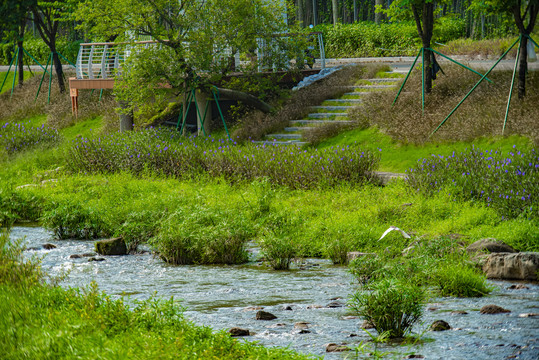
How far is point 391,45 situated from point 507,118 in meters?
14.9

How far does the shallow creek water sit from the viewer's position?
233 inches

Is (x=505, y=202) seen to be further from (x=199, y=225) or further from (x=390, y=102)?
(x=390, y=102)

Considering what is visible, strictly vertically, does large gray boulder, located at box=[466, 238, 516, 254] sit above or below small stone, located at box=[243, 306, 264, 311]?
above

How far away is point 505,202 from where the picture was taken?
10.6 meters

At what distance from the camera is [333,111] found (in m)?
19.9

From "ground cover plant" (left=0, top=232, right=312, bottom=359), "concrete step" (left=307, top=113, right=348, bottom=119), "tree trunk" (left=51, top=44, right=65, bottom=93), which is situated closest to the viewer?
"ground cover plant" (left=0, top=232, right=312, bottom=359)

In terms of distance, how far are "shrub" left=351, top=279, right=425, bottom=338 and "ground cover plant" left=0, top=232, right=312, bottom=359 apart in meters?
1.23

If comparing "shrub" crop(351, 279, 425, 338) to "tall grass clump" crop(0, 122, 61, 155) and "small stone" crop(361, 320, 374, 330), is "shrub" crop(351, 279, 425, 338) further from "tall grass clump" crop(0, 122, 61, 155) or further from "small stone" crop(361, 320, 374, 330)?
"tall grass clump" crop(0, 122, 61, 155)

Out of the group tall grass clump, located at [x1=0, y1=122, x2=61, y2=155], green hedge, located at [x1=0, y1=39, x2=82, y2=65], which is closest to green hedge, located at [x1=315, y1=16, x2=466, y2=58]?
green hedge, located at [x1=0, y1=39, x2=82, y2=65]

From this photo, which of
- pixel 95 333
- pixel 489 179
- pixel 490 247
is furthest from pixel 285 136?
pixel 95 333

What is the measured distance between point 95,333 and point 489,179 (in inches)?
321

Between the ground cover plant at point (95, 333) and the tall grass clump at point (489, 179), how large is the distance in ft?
21.3

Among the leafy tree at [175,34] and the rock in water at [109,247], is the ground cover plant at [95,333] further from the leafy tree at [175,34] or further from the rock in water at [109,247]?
the leafy tree at [175,34]

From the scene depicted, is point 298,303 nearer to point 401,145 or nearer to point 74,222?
point 74,222
